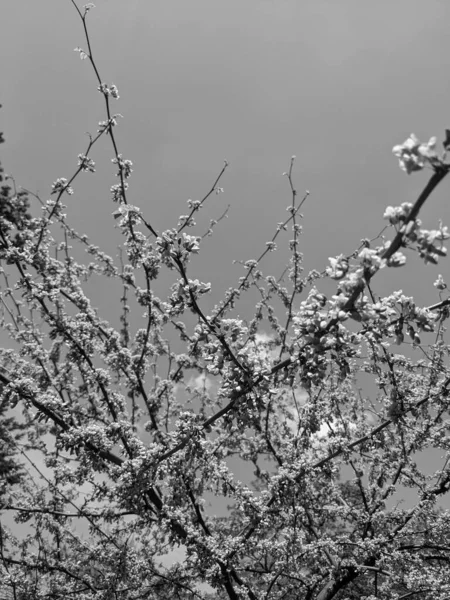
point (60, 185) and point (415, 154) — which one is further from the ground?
point (60, 185)

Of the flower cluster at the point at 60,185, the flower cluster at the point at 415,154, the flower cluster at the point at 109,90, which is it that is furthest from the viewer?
the flower cluster at the point at 60,185

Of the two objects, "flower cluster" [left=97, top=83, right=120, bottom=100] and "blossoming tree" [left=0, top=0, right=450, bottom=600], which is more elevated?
"flower cluster" [left=97, top=83, right=120, bottom=100]

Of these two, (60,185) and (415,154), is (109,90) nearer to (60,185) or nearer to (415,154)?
(60,185)

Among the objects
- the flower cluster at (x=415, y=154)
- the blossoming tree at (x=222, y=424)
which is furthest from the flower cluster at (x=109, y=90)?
the flower cluster at (x=415, y=154)

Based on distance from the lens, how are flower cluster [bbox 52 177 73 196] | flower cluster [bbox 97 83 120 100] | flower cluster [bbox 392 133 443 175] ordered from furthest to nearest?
flower cluster [bbox 52 177 73 196] → flower cluster [bbox 97 83 120 100] → flower cluster [bbox 392 133 443 175]

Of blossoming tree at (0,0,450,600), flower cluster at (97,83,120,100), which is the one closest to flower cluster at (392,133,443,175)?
blossoming tree at (0,0,450,600)

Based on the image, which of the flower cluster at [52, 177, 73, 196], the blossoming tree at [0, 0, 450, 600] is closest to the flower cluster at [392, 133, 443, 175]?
the blossoming tree at [0, 0, 450, 600]

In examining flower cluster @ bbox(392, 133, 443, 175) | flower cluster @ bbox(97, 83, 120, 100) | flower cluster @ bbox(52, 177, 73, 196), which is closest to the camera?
flower cluster @ bbox(392, 133, 443, 175)

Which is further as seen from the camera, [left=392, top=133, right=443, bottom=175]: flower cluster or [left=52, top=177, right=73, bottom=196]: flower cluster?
[left=52, top=177, right=73, bottom=196]: flower cluster

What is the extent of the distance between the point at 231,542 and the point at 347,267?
5197 millimetres

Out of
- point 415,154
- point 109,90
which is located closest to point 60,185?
point 109,90

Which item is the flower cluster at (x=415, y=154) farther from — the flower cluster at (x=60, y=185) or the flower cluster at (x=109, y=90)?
the flower cluster at (x=60, y=185)

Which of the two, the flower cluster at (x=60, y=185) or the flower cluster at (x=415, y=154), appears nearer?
the flower cluster at (x=415, y=154)

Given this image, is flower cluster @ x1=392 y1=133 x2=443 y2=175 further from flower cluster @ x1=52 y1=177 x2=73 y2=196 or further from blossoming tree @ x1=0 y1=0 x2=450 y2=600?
flower cluster @ x1=52 y1=177 x2=73 y2=196
